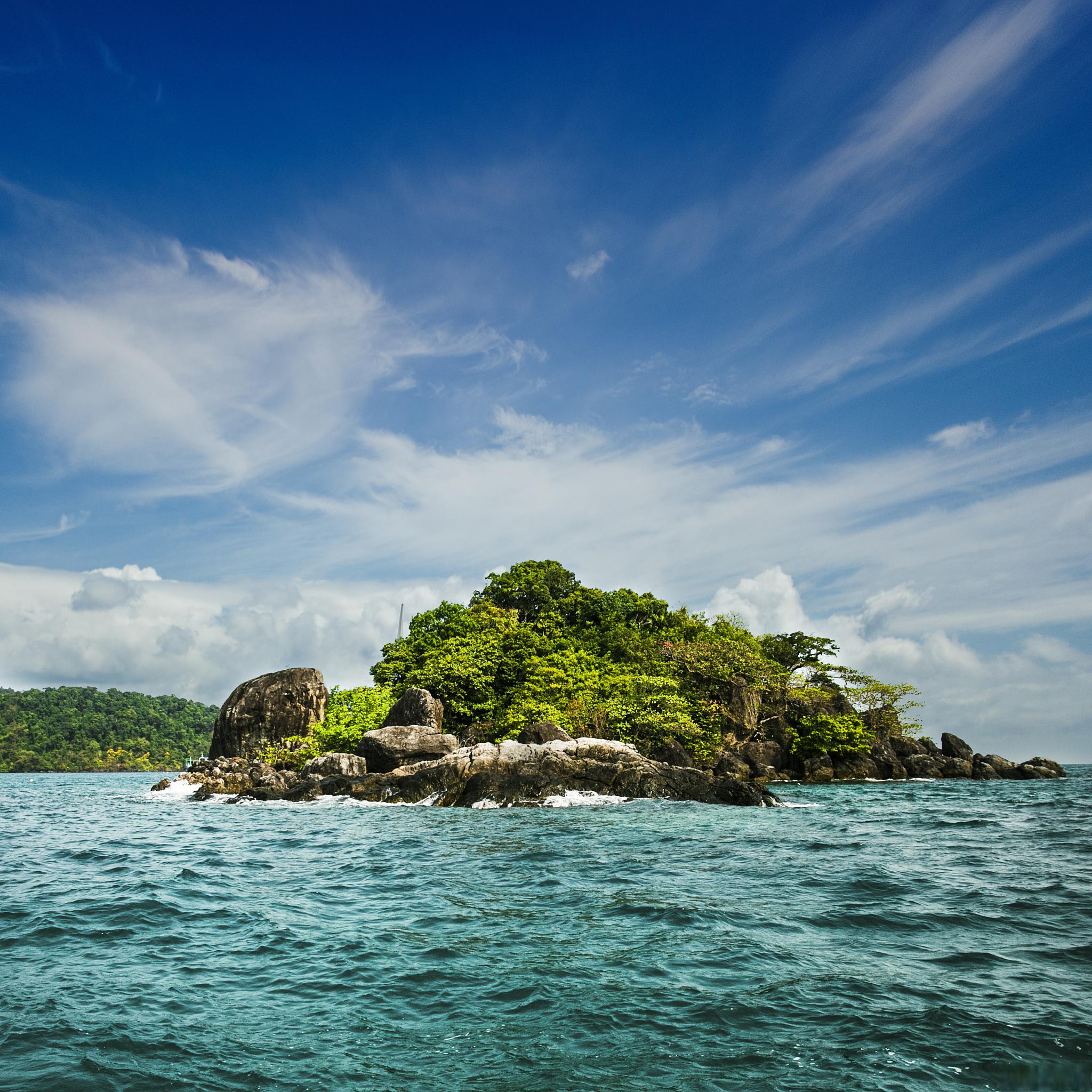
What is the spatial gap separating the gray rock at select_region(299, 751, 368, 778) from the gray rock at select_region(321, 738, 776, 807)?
7.48 feet

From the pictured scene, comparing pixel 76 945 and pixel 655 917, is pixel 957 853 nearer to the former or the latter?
pixel 655 917

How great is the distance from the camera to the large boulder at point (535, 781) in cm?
2545

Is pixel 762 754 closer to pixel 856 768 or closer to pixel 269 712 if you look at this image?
pixel 856 768

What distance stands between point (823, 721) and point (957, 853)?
112 feet

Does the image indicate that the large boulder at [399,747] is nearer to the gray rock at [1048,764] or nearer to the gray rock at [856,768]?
the gray rock at [856,768]

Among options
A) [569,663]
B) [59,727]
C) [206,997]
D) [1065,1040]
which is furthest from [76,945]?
[59,727]

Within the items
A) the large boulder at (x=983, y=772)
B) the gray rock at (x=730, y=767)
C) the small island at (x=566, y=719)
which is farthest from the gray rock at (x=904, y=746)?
the gray rock at (x=730, y=767)

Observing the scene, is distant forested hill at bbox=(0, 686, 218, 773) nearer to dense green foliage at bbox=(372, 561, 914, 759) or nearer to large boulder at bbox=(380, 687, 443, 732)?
dense green foliage at bbox=(372, 561, 914, 759)

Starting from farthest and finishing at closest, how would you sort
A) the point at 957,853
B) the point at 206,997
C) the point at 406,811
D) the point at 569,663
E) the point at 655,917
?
1. the point at 569,663
2. the point at 406,811
3. the point at 957,853
4. the point at 655,917
5. the point at 206,997

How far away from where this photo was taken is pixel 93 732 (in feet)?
344

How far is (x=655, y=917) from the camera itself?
29.3ft

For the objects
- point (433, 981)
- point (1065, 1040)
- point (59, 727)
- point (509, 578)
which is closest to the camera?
point (1065, 1040)

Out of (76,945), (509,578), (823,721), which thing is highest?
(509,578)

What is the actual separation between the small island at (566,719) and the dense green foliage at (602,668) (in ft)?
0.40
